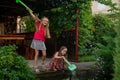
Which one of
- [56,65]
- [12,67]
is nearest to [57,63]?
[56,65]

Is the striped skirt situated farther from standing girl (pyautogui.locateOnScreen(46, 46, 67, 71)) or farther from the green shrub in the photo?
the green shrub

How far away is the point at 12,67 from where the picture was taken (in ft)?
24.8

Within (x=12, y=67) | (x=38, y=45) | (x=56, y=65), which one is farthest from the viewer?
(x=38, y=45)

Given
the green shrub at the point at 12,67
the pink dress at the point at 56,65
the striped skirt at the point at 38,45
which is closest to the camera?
the green shrub at the point at 12,67

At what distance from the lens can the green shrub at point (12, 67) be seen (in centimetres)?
729

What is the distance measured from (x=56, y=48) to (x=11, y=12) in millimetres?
4858

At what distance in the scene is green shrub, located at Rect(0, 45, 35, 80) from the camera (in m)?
7.29

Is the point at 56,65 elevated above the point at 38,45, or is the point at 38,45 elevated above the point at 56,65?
the point at 38,45

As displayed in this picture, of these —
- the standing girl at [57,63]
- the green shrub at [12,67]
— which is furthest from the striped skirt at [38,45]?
the green shrub at [12,67]

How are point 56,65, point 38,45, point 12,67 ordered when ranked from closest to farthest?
1. point 12,67
2. point 56,65
3. point 38,45

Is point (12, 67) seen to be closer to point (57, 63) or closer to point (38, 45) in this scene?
point (57, 63)

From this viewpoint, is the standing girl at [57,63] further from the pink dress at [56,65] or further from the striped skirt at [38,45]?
the striped skirt at [38,45]

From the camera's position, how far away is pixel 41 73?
30.4 feet

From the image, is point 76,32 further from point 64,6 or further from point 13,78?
point 13,78
